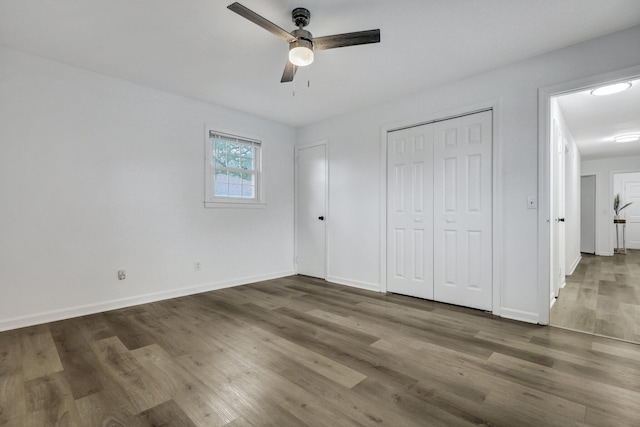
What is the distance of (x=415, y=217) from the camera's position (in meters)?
3.75

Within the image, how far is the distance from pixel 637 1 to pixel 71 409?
14.4ft

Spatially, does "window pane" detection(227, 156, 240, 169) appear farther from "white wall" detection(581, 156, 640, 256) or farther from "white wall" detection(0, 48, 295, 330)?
"white wall" detection(581, 156, 640, 256)

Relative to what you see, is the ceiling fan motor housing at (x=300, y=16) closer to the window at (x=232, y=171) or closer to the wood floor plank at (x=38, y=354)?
the window at (x=232, y=171)

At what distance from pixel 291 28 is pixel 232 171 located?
95.0 inches

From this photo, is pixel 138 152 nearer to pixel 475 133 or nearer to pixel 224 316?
pixel 224 316

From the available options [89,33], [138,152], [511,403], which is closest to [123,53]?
[89,33]

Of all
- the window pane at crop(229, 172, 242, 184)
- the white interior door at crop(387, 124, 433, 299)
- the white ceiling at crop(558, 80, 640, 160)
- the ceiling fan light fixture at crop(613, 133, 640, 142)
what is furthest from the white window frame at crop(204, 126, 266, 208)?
the ceiling fan light fixture at crop(613, 133, 640, 142)

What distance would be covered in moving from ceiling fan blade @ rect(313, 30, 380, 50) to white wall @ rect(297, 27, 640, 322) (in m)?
1.57

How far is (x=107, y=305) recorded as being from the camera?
10.6 feet

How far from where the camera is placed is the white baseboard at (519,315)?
2859 millimetres

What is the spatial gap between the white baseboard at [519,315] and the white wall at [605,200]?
7007mm

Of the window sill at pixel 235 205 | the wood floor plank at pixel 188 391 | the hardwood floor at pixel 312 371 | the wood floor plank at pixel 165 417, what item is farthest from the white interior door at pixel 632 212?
the wood floor plank at pixel 165 417

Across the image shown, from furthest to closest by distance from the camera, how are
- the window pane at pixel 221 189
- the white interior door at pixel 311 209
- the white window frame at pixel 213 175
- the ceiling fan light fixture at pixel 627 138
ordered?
the ceiling fan light fixture at pixel 627 138 < the white interior door at pixel 311 209 < the window pane at pixel 221 189 < the white window frame at pixel 213 175

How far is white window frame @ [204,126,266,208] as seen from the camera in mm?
4090
